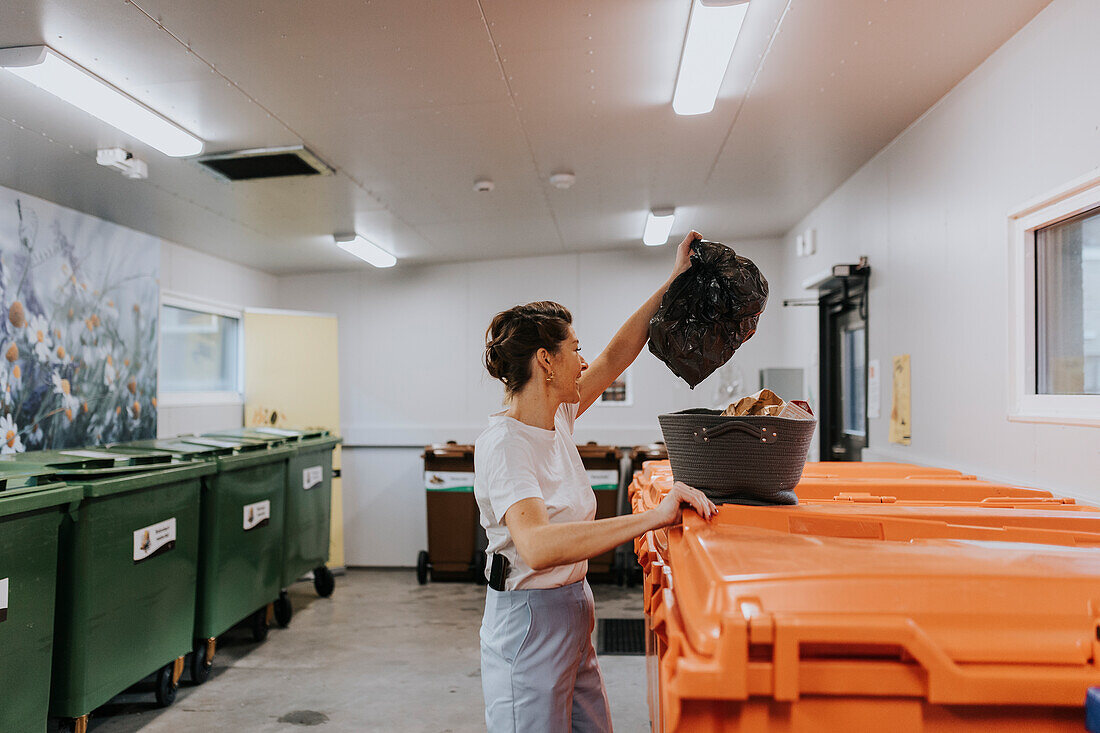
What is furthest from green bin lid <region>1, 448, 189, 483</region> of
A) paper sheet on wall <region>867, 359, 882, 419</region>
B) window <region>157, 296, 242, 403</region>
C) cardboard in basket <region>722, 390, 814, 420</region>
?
paper sheet on wall <region>867, 359, 882, 419</region>

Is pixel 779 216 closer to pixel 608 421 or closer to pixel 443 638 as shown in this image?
pixel 608 421

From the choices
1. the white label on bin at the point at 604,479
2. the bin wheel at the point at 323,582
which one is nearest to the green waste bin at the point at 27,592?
the bin wheel at the point at 323,582

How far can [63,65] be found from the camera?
2.49m

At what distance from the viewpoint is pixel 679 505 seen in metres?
1.44

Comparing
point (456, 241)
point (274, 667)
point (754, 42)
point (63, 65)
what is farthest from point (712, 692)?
point (456, 241)

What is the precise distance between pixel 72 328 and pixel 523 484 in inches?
165

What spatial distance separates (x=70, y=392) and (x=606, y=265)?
433cm

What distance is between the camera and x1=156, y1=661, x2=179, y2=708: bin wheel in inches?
135

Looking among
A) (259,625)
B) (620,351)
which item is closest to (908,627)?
(620,351)

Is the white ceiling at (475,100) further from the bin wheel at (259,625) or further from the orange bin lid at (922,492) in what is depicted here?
the bin wheel at (259,625)

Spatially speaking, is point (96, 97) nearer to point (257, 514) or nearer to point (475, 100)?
point (475, 100)

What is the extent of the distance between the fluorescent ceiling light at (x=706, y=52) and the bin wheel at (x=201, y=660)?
377 centimetres

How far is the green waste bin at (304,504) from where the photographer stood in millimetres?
4727

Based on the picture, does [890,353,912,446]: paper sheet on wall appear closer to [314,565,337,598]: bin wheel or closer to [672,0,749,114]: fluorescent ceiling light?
[672,0,749,114]: fluorescent ceiling light
